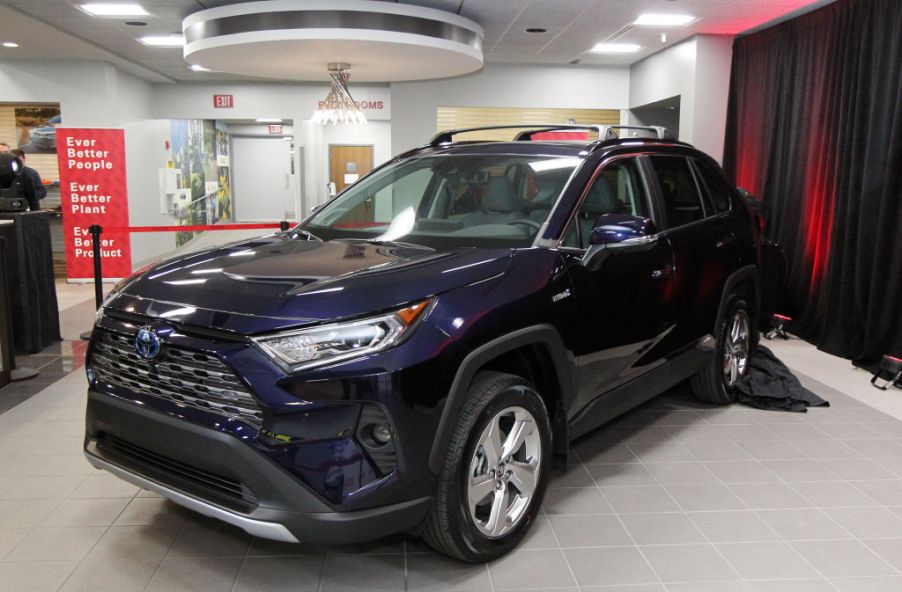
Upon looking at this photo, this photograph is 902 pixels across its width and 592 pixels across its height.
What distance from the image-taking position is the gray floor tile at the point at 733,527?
9.24 feet

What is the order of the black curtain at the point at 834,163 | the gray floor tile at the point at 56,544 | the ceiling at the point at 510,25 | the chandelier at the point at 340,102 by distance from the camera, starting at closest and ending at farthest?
the gray floor tile at the point at 56,544 < the black curtain at the point at 834,163 < the ceiling at the point at 510,25 < the chandelier at the point at 340,102

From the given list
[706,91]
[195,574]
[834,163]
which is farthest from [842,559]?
[706,91]

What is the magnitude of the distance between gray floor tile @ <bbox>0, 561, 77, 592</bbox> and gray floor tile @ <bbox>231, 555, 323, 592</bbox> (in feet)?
2.07

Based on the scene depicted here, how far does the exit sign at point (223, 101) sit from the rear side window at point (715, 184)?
36.3 ft

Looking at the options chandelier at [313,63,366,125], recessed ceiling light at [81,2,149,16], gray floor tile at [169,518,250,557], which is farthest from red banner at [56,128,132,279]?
gray floor tile at [169,518,250,557]

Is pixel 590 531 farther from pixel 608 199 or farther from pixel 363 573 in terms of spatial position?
pixel 608 199

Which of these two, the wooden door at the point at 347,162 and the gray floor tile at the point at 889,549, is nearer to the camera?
the gray floor tile at the point at 889,549

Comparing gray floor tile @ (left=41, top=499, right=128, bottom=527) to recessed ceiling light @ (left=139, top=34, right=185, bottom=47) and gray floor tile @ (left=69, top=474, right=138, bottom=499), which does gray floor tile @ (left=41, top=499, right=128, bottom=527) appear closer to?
gray floor tile @ (left=69, top=474, right=138, bottom=499)

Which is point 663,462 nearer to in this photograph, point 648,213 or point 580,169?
point 648,213

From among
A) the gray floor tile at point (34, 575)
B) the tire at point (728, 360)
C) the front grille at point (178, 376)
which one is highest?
the front grille at point (178, 376)

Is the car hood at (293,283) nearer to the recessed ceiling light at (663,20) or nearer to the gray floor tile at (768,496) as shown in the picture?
the gray floor tile at (768,496)

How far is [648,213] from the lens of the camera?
3416 mm

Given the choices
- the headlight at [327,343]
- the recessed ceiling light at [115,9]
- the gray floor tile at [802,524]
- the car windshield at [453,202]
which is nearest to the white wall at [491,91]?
the recessed ceiling light at [115,9]

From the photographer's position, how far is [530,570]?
2.56 m
